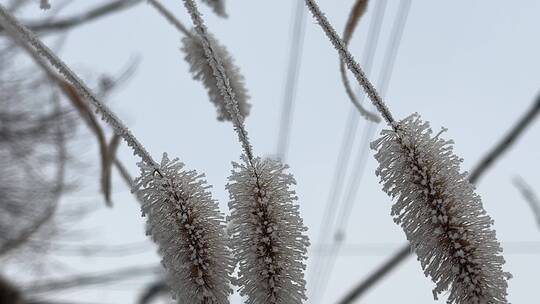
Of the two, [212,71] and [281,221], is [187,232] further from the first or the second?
[212,71]

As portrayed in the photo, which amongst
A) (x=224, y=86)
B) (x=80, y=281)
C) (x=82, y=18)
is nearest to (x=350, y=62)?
(x=224, y=86)

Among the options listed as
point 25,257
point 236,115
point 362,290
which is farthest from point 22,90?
point 236,115

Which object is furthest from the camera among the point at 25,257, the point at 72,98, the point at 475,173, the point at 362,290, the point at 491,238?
the point at 25,257

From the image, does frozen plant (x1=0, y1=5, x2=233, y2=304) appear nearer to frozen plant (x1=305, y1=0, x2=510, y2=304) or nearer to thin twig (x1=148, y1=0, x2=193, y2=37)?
frozen plant (x1=305, y1=0, x2=510, y2=304)

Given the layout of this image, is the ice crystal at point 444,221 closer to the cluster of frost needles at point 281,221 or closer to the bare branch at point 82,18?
the cluster of frost needles at point 281,221

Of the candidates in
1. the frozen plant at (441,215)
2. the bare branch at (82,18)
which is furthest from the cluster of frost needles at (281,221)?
the bare branch at (82,18)

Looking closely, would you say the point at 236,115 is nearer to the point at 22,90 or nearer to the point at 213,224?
the point at 213,224
